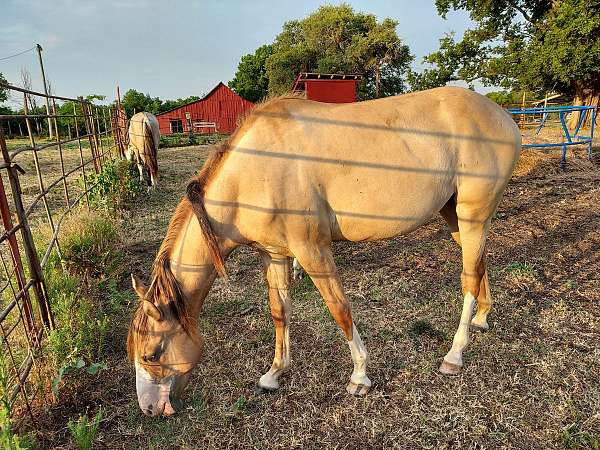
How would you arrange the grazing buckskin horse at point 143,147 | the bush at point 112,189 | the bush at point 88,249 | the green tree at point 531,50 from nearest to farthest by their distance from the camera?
the bush at point 88,249 < the bush at point 112,189 < the grazing buckskin horse at point 143,147 < the green tree at point 531,50

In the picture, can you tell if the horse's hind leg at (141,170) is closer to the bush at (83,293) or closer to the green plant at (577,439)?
the bush at (83,293)

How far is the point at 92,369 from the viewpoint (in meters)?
2.63

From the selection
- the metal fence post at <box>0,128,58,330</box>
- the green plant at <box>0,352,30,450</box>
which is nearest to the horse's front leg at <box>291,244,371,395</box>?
the green plant at <box>0,352,30,450</box>

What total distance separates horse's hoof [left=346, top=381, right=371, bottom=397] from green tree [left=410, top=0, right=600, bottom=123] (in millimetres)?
15295

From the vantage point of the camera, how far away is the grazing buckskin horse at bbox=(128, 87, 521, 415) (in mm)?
2154

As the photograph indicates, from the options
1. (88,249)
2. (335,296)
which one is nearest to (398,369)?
(335,296)

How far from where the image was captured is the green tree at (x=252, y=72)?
5297 cm

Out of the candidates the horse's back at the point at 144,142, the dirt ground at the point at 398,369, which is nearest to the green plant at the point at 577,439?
the dirt ground at the point at 398,369

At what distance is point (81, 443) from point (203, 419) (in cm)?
68

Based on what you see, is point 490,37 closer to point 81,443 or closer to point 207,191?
point 207,191

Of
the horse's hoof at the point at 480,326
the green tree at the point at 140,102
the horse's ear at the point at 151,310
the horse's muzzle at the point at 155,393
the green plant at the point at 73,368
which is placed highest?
the green tree at the point at 140,102

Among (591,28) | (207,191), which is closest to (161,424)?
(207,191)

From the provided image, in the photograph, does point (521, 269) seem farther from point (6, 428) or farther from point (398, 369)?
point (6, 428)

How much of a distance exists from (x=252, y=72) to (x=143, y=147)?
49745 mm
